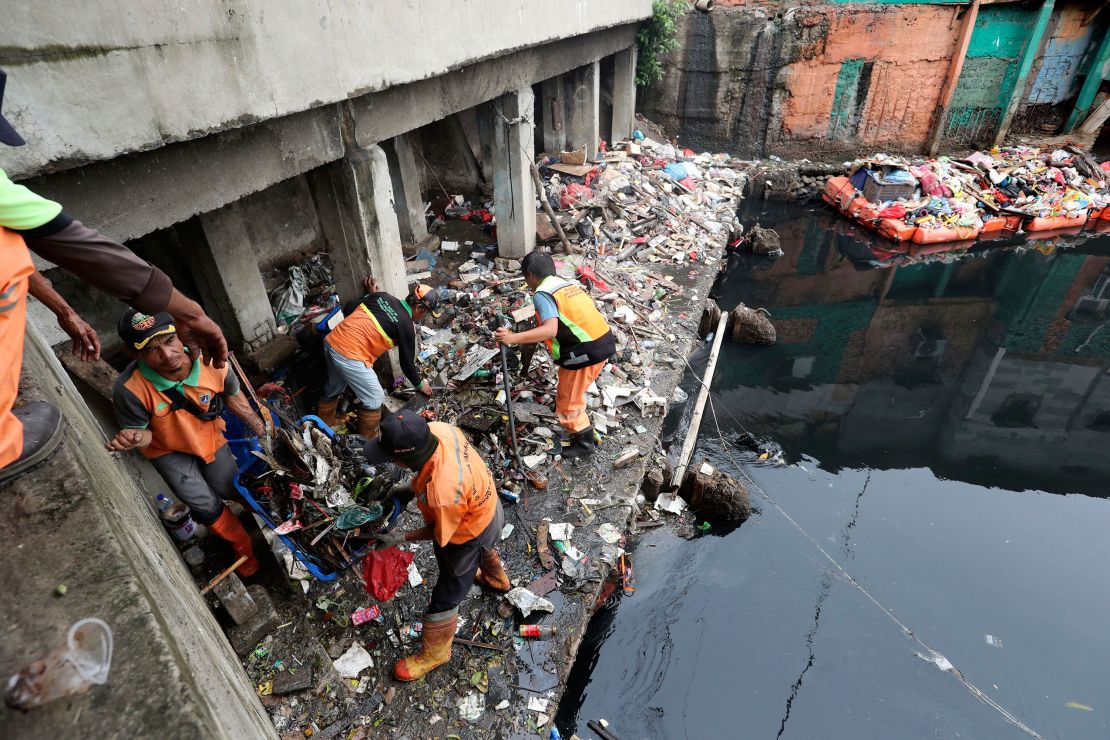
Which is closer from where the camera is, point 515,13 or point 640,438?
point 640,438

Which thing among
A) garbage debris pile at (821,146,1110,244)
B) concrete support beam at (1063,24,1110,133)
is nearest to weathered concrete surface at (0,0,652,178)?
garbage debris pile at (821,146,1110,244)

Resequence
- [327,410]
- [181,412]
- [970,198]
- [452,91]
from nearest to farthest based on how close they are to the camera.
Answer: [181,412] < [327,410] < [452,91] < [970,198]

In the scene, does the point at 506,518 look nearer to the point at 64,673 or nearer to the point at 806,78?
the point at 64,673

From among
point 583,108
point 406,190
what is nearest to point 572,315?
point 406,190

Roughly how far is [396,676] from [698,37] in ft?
56.5

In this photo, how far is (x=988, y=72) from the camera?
15.2 m

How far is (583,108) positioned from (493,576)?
439 inches

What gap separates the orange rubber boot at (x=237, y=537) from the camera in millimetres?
4021

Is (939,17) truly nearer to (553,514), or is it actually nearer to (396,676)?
(553,514)

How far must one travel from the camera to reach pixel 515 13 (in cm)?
646

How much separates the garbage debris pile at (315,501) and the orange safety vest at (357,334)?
104cm

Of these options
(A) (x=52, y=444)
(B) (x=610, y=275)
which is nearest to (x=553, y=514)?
(A) (x=52, y=444)

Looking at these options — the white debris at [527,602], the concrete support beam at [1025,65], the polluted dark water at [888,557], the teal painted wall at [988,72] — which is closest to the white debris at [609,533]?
the polluted dark water at [888,557]

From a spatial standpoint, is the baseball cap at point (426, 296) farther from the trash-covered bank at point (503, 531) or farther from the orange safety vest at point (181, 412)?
the orange safety vest at point (181, 412)
